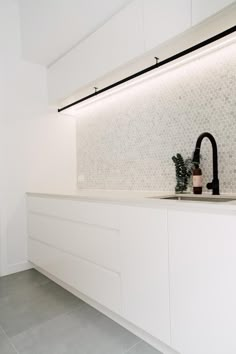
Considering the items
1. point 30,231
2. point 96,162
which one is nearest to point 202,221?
point 96,162

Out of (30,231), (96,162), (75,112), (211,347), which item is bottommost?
(211,347)

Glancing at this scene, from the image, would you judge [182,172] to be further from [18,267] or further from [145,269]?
[18,267]

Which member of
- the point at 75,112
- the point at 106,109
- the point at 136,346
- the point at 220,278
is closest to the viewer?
the point at 220,278

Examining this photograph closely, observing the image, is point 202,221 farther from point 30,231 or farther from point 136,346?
point 30,231

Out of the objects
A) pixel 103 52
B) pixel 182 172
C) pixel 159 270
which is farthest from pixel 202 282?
pixel 103 52

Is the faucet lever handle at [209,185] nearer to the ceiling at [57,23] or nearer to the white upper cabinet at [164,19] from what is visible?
the white upper cabinet at [164,19]

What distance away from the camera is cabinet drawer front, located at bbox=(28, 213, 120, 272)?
1.49 meters

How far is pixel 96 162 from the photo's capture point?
2.66m

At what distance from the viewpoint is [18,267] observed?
2529 mm

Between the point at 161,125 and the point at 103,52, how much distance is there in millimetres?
740

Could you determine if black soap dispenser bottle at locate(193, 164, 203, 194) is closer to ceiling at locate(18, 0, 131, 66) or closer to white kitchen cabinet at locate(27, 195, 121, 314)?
white kitchen cabinet at locate(27, 195, 121, 314)

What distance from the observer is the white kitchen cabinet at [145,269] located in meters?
1.21

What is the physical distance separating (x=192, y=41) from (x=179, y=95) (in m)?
0.42

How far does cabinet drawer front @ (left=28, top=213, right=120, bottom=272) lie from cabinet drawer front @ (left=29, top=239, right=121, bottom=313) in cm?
5
